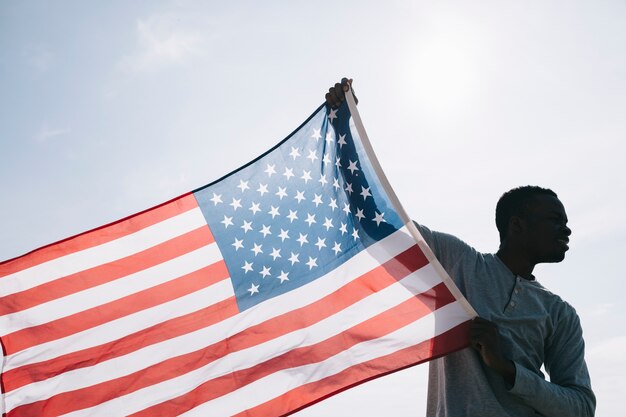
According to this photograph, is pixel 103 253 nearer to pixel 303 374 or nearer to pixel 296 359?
pixel 296 359

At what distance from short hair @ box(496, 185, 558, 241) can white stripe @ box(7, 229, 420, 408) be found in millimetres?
1030

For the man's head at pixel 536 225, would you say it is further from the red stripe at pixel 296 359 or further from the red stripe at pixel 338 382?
the red stripe at pixel 338 382

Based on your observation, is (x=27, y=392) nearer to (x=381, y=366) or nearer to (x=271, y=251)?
(x=271, y=251)

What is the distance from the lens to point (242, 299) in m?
5.00

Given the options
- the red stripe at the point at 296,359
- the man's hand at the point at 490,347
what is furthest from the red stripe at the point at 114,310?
the man's hand at the point at 490,347

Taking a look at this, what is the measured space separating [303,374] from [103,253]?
1.97 meters

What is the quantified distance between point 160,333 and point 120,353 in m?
0.34

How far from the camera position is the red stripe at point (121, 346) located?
4.82 meters

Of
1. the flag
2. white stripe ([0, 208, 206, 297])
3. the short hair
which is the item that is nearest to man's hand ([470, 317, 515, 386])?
the flag

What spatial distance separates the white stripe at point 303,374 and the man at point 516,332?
34 centimetres

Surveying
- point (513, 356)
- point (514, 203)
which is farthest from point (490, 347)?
point (514, 203)

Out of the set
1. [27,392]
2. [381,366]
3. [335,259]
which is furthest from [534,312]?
[27,392]

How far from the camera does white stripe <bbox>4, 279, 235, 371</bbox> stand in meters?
4.89

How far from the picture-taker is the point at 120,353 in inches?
193
